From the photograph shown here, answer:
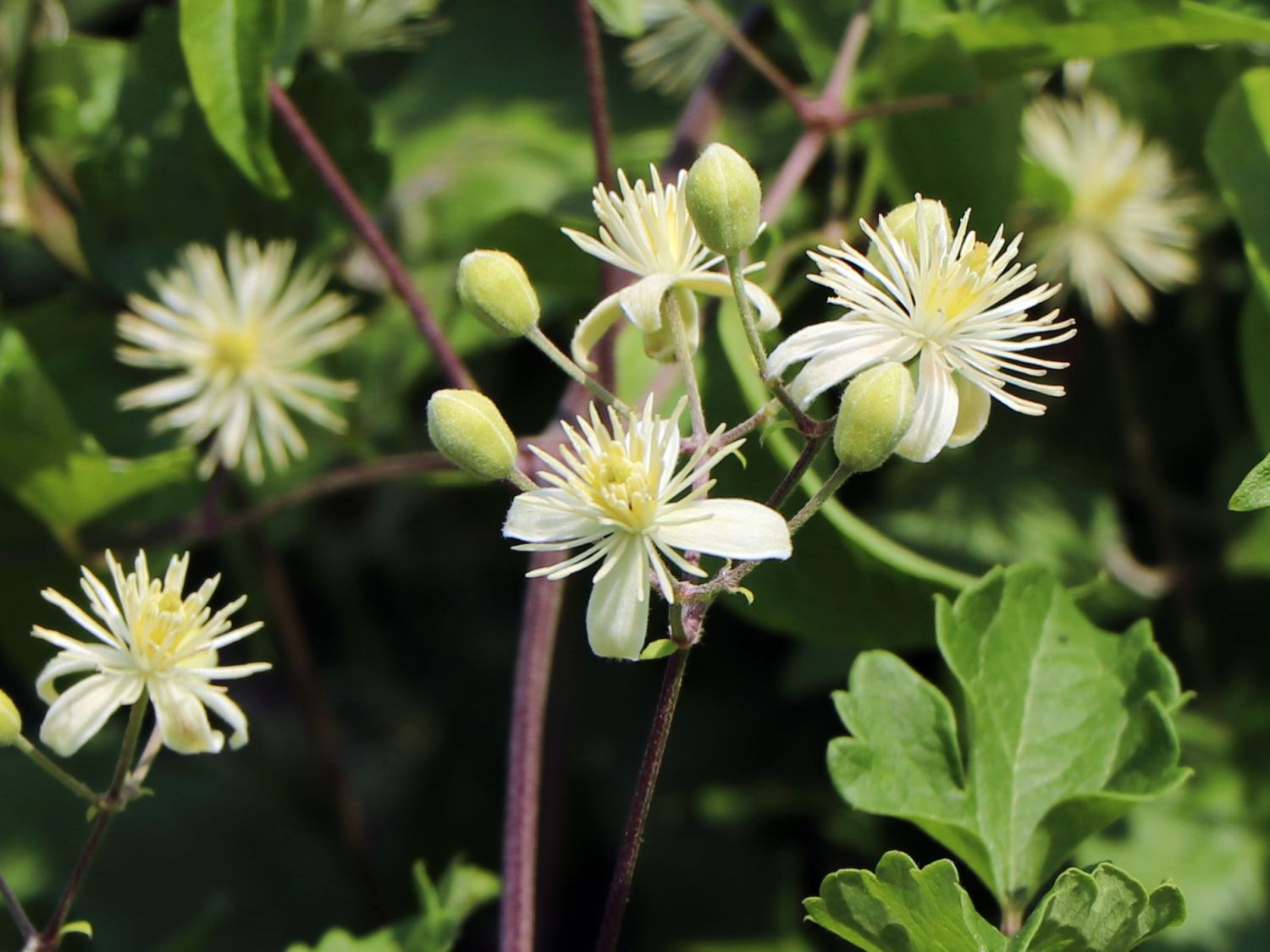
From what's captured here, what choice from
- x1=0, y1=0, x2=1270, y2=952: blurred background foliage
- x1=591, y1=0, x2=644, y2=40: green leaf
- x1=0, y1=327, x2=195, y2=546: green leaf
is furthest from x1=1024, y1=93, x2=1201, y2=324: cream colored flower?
x1=0, y1=327, x2=195, y2=546: green leaf

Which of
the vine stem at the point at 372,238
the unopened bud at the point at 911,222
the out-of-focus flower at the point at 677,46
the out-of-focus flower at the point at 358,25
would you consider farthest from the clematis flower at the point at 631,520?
the out-of-focus flower at the point at 677,46

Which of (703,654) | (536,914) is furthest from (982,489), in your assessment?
(536,914)

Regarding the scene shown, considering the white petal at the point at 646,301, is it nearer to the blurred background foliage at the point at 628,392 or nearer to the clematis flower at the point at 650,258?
the clematis flower at the point at 650,258

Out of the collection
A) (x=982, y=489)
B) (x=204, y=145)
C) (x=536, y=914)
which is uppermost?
(x=204, y=145)

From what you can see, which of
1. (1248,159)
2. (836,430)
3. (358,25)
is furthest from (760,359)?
(358,25)

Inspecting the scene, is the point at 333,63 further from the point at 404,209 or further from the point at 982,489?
the point at 982,489

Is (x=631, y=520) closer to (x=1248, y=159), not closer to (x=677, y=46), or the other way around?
(x=1248, y=159)

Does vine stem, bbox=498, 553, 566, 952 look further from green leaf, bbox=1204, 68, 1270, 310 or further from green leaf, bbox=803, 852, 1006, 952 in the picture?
green leaf, bbox=1204, 68, 1270, 310
